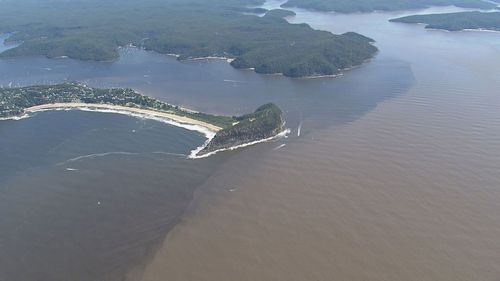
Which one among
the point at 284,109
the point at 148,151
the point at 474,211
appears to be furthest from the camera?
the point at 284,109

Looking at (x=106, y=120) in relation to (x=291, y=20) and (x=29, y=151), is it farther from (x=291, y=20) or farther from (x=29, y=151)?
(x=291, y=20)

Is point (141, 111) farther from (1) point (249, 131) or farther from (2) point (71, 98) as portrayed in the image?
(1) point (249, 131)

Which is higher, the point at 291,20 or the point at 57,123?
the point at 291,20

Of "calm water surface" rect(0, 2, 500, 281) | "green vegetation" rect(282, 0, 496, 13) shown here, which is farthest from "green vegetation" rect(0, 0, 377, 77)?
"green vegetation" rect(282, 0, 496, 13)

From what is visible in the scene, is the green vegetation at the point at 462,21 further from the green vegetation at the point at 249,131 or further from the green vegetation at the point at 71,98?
the green vegetation at the point at 71,98

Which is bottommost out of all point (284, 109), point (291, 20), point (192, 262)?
point (192, 262)

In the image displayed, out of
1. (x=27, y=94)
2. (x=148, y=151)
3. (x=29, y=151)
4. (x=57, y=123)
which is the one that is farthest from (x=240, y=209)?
(x=27, y=94)

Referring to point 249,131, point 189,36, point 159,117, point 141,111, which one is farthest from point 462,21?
point 141,111

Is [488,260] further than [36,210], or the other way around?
[36,210]
